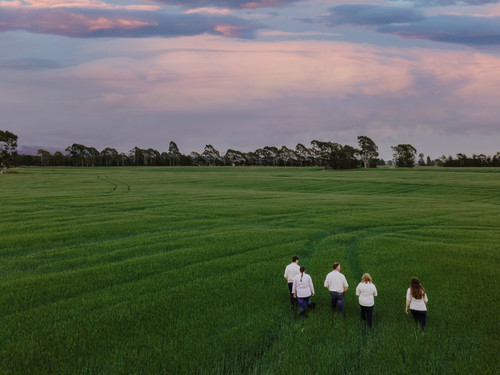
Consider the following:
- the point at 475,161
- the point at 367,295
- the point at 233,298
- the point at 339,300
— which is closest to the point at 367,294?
the point at 367,295

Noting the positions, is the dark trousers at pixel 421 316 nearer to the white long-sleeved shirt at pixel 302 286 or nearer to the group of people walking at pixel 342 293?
the group of people walking at pixel 342 293

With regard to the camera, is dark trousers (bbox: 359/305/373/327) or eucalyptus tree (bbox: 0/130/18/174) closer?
dark trousers (bbox: 359/305/373/327)

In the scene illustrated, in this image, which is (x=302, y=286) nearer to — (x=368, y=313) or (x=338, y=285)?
(x=338, y=285)

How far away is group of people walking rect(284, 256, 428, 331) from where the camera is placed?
11531 mm

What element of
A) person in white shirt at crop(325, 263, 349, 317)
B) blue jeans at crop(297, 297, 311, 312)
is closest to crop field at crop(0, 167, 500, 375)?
blue jeans at crop(297, 297, 311, 312)

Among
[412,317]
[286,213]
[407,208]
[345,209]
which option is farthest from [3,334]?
[407,208]

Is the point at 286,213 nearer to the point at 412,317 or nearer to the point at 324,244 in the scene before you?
the point at 324,244

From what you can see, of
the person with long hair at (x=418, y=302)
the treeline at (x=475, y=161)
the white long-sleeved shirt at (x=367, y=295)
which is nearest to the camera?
the person with long hair at (x=418, y=302)

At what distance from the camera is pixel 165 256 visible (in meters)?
20.1

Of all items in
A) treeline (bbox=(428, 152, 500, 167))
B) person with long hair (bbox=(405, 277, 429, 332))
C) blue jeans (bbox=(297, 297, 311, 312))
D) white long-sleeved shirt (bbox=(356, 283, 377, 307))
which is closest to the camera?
person with long hair (bbox=(405, 277, 429, 332))

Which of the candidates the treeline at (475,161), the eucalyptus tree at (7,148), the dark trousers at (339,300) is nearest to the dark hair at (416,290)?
the dark trousers at (339,300)

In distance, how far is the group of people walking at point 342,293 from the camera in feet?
37.8

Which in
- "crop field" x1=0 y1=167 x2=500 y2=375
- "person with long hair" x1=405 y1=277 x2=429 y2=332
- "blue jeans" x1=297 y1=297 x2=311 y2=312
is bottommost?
"crop field" x1=0 y1=167 x2=500 y2=375

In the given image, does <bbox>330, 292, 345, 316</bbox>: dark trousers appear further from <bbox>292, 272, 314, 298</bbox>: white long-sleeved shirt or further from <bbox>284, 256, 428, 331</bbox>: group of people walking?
<bbox>292, 272, 314, 298</bbox>: white long-sleeved shirt
